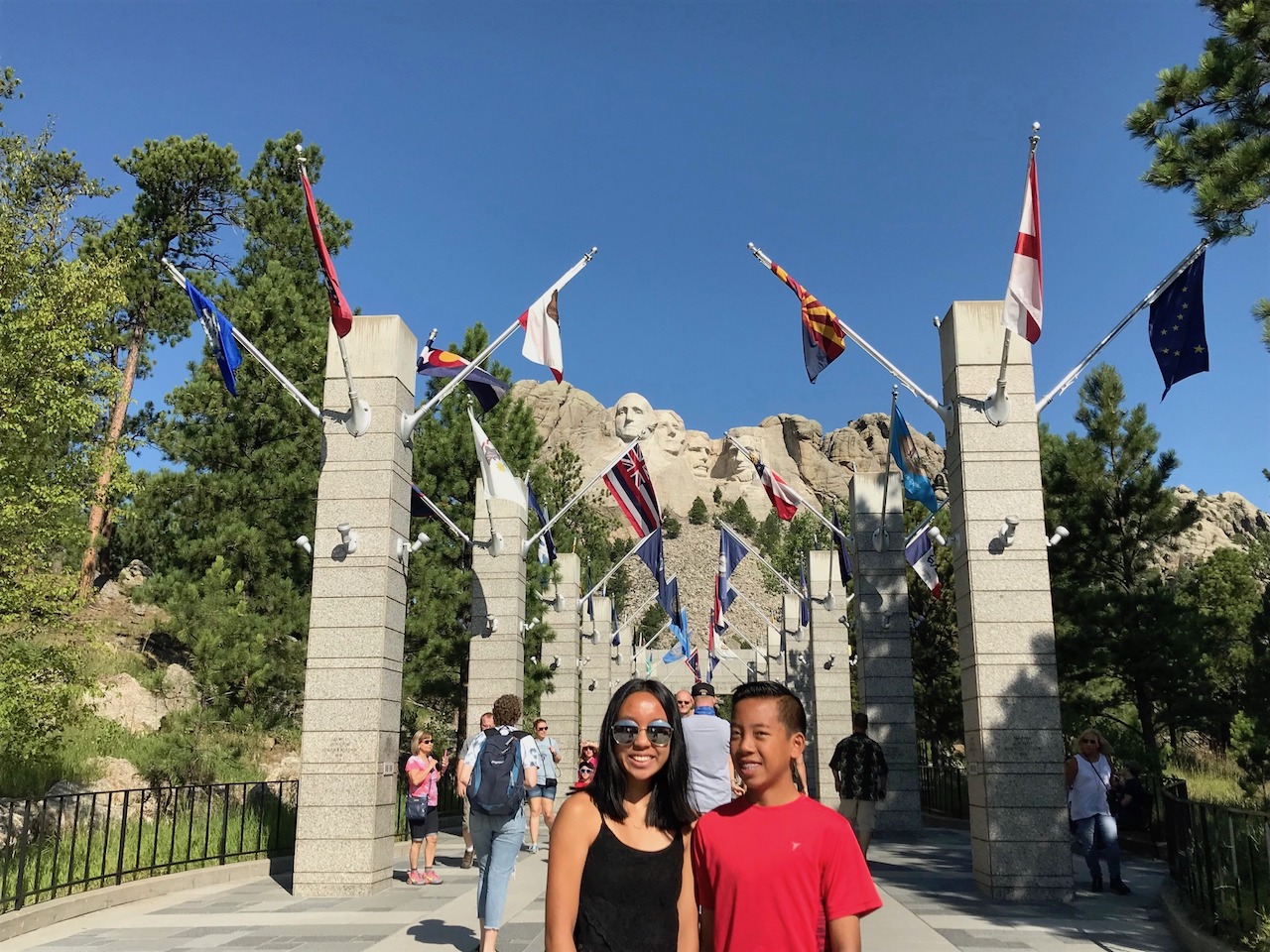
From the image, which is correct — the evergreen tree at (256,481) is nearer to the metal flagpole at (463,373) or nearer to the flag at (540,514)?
the flag at (540,514)

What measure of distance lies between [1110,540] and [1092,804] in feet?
45.4

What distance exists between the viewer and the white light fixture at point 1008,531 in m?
12.1

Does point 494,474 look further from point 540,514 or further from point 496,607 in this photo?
point 540,514

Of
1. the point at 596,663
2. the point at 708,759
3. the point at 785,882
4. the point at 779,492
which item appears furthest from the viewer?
the point at 596,663

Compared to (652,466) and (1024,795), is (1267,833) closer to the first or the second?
(1024,795)

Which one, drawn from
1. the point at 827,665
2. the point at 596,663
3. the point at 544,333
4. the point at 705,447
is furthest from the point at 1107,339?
the point at 705,447

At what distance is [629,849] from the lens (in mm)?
3086

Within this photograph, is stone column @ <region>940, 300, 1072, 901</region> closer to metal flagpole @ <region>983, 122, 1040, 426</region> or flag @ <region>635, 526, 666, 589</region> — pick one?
metal flagpole @ <region>983, 122, 1040, 426</region>

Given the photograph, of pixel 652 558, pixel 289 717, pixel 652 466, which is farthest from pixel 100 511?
pixel 652 466

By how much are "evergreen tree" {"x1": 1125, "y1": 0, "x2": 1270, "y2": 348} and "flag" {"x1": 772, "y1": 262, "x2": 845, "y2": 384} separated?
5230mm

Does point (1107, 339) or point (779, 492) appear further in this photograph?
point (779, 492)

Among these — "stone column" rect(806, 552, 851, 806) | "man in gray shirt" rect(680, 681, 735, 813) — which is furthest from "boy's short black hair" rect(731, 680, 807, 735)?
"stone column" rect(806, 552, 851, 806)

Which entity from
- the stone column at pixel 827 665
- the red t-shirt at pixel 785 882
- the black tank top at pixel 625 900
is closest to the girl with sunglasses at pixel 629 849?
the black tank top at pixel 625 900

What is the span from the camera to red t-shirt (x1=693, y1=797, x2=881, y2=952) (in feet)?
9.66
